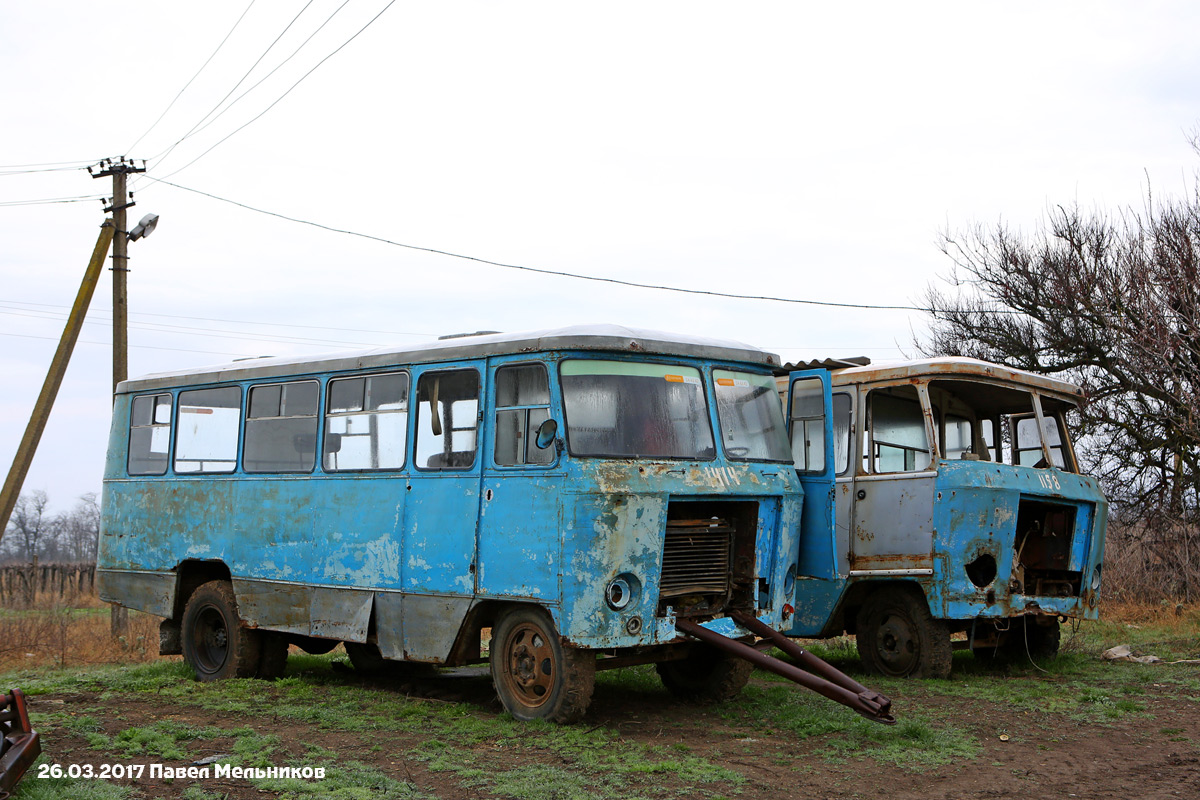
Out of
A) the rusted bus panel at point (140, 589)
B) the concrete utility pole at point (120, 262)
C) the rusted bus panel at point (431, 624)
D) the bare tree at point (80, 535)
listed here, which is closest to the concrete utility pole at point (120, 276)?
the concrete utility pole at point (120, 262)

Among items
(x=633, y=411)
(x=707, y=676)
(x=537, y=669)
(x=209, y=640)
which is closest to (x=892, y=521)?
(x=707, y=676)

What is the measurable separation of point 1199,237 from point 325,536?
1397 centimetres

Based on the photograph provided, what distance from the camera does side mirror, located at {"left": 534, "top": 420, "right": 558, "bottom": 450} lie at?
7875mm

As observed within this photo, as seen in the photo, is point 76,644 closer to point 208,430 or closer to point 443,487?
point 208,430

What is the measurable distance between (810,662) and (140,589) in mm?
7107

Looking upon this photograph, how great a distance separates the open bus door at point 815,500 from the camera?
30.0 feet

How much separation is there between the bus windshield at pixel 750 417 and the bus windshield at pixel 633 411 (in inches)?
9.1

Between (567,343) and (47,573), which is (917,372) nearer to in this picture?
(567,343)

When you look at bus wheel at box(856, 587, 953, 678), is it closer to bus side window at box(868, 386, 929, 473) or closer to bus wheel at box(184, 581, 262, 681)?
bus side window at box(868, 386, 929, 473)

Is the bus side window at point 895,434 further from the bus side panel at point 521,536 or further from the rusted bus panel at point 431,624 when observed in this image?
the rusted bus panel at point 431,624

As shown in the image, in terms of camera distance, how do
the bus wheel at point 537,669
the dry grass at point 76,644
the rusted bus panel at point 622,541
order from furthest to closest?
the dry grass at point 76,644 → the bus wheel at point 537,669 → the rusted bus panel at point 622,541

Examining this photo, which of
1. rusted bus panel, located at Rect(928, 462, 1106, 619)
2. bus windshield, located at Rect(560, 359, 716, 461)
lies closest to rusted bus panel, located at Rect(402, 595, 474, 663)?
bus windshield, located at Rect(560, 359, 716, 461)

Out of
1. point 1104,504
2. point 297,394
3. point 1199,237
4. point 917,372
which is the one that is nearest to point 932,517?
point 917,372

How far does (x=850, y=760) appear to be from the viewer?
7316mm
